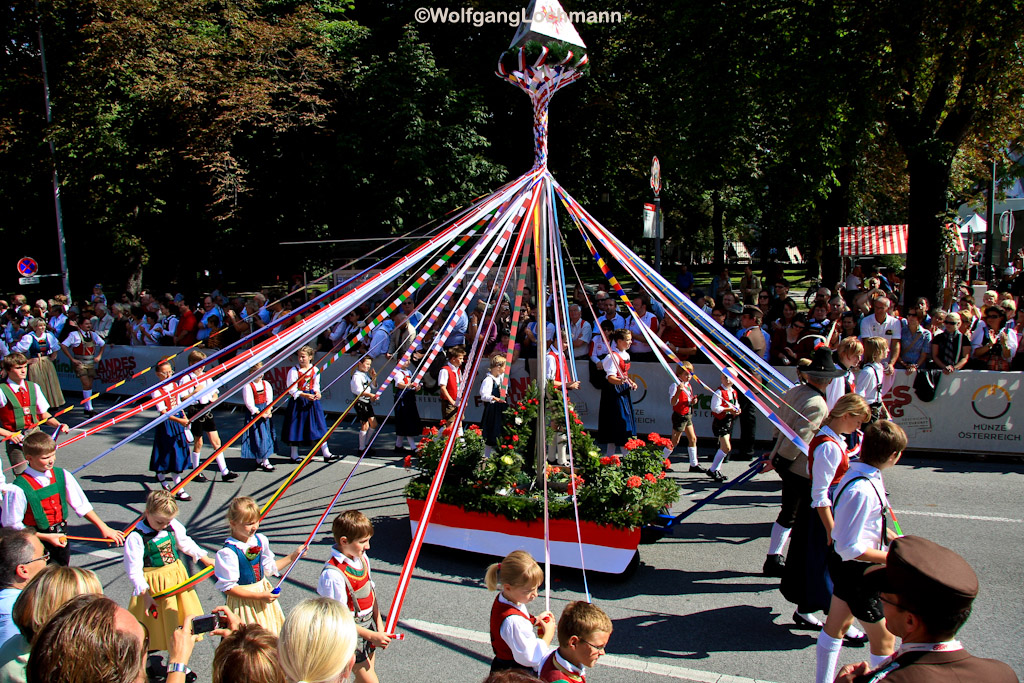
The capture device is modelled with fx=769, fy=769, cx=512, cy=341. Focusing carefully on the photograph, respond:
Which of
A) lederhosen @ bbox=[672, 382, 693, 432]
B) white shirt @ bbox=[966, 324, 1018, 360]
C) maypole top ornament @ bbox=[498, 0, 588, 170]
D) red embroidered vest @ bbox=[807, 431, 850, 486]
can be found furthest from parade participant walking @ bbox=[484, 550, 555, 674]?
white shirt @ bbox=[966, 324, 1018, 360]

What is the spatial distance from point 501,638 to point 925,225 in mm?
11918

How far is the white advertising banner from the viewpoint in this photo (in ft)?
28.8

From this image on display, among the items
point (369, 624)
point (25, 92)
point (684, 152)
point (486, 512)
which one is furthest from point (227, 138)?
point (369, 624)

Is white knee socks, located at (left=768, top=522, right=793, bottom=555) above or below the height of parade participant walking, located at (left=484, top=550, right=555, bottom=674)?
below

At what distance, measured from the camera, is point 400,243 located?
18766 mm

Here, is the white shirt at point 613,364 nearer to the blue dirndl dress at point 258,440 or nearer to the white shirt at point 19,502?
the blue dirndl dress at point 258,440

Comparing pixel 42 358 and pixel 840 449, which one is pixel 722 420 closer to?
pixel 840 449

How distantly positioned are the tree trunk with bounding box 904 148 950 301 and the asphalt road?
4.99m

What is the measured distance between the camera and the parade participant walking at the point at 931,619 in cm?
228

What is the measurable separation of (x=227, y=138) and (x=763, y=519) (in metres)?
17.7

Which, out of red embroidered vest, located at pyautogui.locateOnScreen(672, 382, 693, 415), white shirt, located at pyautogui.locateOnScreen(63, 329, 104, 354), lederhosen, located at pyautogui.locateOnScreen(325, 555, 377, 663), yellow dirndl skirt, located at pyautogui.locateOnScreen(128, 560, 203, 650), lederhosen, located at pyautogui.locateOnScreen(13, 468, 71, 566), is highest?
white shirt, located at pyautogui.locateOnScreen(63, 329, 104, 354)

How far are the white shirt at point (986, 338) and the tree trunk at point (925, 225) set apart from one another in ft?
11.7

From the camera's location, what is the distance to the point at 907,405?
9.13 meters

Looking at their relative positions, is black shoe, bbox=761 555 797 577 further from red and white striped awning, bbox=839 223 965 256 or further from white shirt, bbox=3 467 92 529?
red and white striped awning, bbox=839 223 965 256
